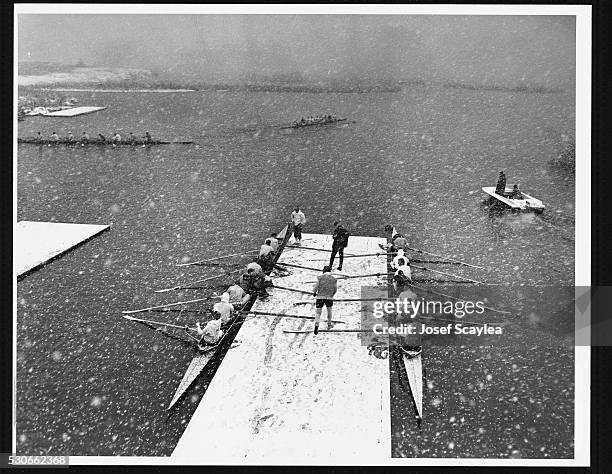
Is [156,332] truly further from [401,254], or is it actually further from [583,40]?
[583,40]

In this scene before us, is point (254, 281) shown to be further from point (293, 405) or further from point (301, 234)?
point (293, 405)

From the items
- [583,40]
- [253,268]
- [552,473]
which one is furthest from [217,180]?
[552,473]

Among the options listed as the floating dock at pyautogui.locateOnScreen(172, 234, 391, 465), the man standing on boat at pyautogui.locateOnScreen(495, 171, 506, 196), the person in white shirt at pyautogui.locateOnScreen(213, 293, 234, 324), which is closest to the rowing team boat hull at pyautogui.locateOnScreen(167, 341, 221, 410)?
the floating dock at pyautogui.locateOnScreen(172, 234, 391, 465)

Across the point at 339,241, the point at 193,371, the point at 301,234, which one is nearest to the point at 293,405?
the point at 193,371

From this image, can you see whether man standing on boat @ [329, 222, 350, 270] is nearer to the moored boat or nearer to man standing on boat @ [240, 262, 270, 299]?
man standing on boat @ [240, 262, 270, 299]

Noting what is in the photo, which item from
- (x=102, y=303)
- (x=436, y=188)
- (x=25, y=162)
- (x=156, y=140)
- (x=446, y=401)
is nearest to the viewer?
(x=446, y=401)

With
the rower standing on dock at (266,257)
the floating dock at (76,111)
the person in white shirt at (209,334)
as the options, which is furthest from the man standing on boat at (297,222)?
the floating dock at (76,111)
